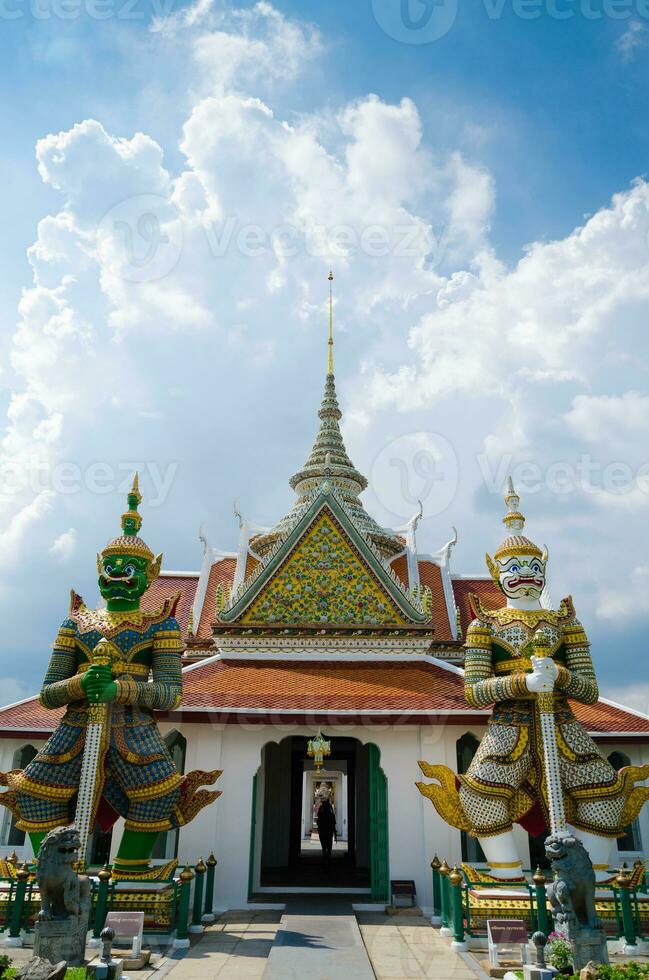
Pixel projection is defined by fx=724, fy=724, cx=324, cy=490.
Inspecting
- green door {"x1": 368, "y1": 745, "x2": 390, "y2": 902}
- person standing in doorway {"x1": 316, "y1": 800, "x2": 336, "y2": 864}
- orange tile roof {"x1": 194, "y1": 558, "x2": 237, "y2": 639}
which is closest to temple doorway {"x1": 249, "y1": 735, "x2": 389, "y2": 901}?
green door {"x1": 368, "y1": 745, "x2": 390, "y2": 902}

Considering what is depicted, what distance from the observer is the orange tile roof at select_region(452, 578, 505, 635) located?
1561cm

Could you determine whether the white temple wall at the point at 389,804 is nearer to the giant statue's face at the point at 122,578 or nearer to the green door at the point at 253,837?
the green door at the point at 253,837

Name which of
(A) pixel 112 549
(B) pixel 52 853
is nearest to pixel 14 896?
(B) pixel 52 853

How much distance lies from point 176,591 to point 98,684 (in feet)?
25.5

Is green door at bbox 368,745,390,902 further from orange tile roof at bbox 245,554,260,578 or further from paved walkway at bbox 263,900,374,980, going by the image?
orange tile roof at bbox 245,554,260,578

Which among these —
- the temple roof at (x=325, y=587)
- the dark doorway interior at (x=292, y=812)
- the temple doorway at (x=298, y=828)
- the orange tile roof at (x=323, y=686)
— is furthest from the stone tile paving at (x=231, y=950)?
the temple roof at (x=325, y=587)

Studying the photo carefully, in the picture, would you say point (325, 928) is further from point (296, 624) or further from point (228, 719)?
point (296, 624)

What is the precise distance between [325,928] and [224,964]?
175 cm

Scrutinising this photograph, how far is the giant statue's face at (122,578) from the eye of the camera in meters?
9.55

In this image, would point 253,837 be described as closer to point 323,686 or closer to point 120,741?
point 323,686

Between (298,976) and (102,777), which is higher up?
(102,777)

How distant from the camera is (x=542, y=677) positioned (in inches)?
330

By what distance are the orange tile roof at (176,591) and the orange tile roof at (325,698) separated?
3.24 metres

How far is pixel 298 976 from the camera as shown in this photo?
245 inches
